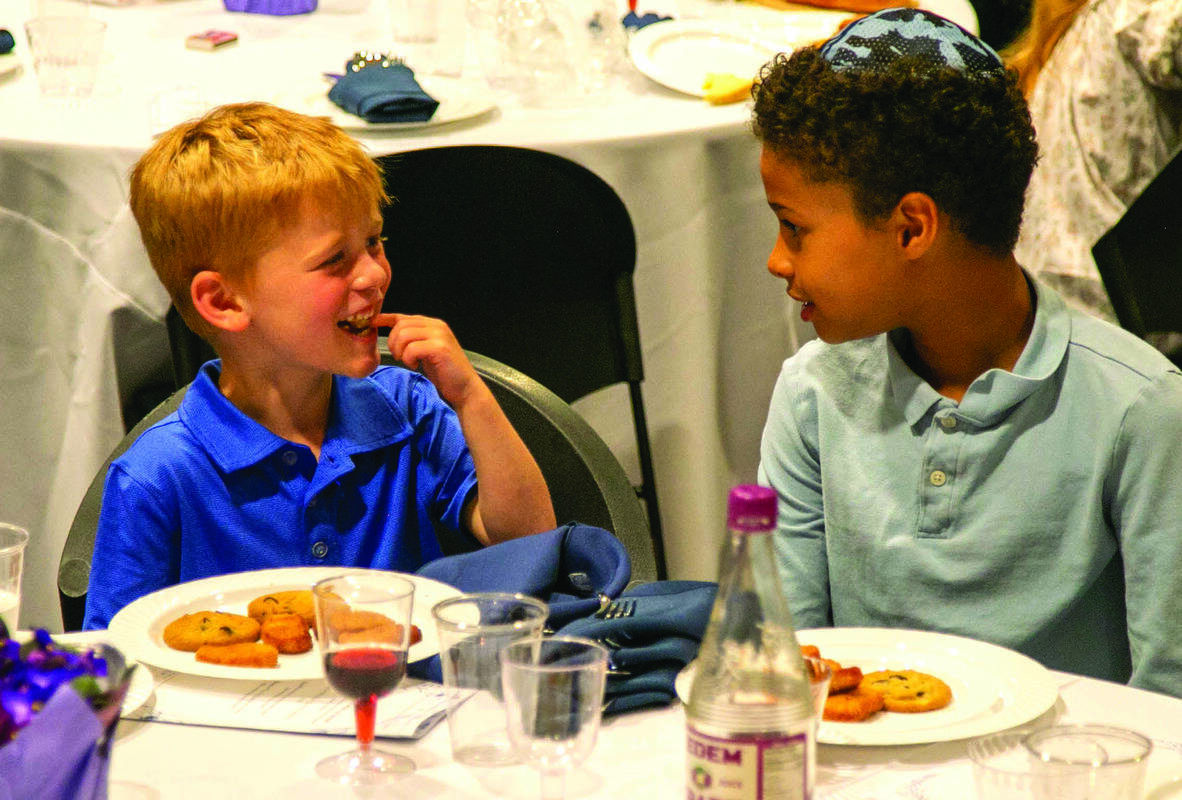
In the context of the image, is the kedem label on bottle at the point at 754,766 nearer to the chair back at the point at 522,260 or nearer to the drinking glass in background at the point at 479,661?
the drinking glass in background at the point at 479,661

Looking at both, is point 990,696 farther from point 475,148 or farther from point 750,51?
point 750,51

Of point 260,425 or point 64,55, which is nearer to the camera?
point 260,425

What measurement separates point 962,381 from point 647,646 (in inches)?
26.5

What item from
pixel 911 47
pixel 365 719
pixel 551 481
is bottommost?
pixel 551 481

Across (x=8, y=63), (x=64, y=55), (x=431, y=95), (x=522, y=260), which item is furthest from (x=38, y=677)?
(x=8, y=63)

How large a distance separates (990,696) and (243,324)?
1063 mm

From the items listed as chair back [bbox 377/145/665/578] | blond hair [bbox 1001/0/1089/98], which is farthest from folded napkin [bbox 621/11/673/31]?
chair back [bbox 377/145/665/578]

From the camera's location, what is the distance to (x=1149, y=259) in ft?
10.1

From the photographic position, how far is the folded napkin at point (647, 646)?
1.27 metres

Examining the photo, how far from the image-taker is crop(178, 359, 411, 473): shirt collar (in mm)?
1811

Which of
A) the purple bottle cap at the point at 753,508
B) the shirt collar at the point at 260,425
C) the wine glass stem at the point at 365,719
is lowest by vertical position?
the shirt collar at the point at 260,425

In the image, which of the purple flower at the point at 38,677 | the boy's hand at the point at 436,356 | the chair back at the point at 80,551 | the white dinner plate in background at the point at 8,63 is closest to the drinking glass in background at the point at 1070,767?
the purple flower at the point at 38,677

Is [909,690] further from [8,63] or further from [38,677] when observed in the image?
[8,63]

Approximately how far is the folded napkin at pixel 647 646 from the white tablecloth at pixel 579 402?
60.4 inches
